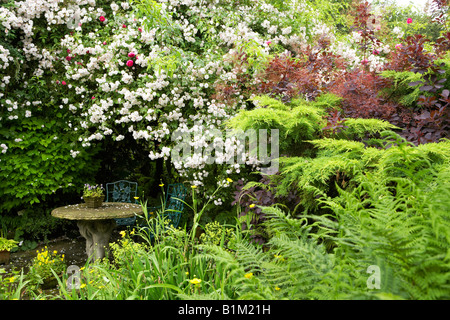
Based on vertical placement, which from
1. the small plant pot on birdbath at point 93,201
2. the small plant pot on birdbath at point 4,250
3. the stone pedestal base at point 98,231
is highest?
the small plant pot on birdbath at point 93,201

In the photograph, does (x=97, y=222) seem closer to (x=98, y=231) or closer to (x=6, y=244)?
(x=98, y=231)

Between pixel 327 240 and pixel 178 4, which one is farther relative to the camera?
pixel 178 4

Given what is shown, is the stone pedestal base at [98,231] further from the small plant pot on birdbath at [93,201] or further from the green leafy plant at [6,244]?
the green leafy plant at [6,244]

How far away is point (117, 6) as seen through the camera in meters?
4.43

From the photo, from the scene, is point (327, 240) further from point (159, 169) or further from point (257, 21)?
point (159, 169)

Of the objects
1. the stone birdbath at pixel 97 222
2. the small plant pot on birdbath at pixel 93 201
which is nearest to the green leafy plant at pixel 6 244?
the stone birdbath at pixel 97 222

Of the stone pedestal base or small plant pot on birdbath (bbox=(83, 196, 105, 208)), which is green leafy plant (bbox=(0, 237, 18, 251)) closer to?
the stone pedestal base

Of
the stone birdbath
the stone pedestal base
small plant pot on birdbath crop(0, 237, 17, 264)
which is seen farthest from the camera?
small plant pot on birdbath crop(0, 237, 17, 264)

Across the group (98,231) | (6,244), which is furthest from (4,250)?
(98,231)

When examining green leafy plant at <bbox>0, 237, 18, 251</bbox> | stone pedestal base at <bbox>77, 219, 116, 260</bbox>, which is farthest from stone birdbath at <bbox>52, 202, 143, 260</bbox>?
green leafy plant at <bbox>0, 237, 18, 251</bbox>

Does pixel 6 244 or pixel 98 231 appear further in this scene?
pixel 6 244
